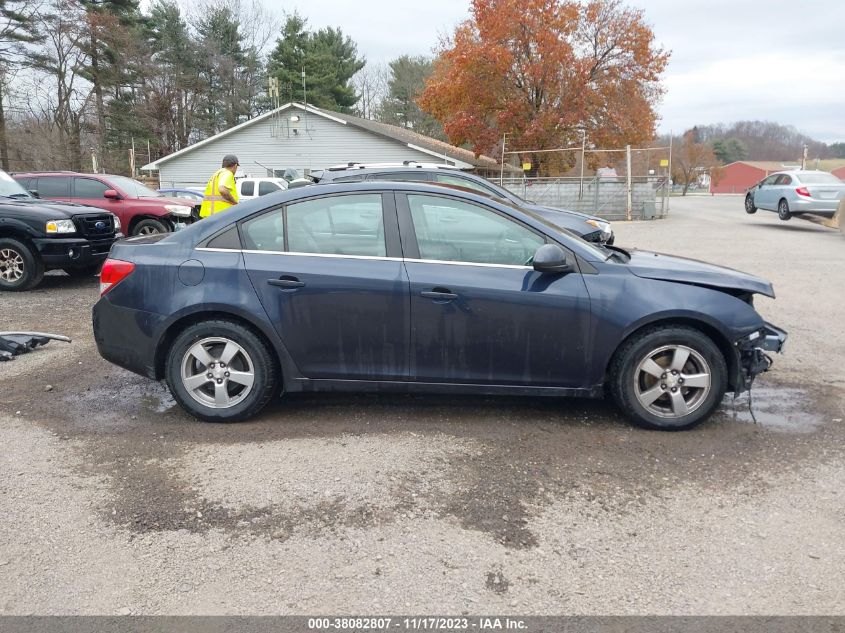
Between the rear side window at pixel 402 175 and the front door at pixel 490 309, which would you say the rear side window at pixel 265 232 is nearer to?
the front door at pixel 490 309

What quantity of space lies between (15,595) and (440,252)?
286cm

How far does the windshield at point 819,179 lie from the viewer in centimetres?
1928

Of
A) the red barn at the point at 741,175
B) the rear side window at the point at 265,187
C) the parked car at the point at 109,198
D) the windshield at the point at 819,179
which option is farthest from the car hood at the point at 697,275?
the red barn at the point at 741,175

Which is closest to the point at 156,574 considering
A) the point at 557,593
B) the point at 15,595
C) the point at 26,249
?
the point at 15,595

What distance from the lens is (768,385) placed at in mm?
5477

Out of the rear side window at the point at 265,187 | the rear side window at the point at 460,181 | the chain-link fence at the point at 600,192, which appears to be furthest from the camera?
the chain-link fence at the point at 600,192

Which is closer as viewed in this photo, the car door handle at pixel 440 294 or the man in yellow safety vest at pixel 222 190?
the car door handle at pixel 440 294

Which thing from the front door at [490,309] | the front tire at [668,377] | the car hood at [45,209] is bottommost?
the front tire at [668,377]

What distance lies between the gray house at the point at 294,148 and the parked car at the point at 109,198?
60.7 feet

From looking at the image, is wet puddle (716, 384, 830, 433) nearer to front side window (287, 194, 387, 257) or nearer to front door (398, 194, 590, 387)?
front door (398, 194, 590, 387)

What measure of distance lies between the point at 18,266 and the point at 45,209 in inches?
35.4

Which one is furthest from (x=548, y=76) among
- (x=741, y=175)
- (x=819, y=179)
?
(x=741, y=175)

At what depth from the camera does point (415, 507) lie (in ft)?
11.1

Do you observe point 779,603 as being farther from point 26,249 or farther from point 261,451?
point 26,249
